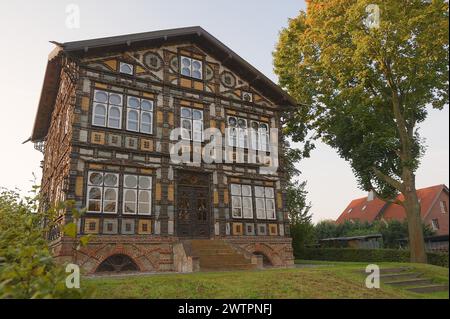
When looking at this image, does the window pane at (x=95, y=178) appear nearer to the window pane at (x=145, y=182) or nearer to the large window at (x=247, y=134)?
the window pane at (x=145, y=182)

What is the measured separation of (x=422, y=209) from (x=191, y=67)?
31.9 meters

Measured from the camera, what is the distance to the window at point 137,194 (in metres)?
15.1

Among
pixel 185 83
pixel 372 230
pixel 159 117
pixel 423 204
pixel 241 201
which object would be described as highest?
pixel 185 83

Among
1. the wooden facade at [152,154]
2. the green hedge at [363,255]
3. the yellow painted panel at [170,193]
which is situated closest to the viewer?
the wooden facade at [152,154]

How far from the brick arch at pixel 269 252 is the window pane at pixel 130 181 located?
248 inches

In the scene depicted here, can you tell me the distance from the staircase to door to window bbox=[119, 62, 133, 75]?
8.00 metres

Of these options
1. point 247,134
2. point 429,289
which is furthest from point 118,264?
point 429,289

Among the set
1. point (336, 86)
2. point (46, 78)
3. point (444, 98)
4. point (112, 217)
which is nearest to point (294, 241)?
point (336, 86)

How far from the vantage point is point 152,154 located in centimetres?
1612

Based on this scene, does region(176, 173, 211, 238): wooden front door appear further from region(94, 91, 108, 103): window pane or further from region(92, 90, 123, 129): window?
region(94, 91, 108, 103): window pane

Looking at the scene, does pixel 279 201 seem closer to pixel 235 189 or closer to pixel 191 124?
pixel 235 189

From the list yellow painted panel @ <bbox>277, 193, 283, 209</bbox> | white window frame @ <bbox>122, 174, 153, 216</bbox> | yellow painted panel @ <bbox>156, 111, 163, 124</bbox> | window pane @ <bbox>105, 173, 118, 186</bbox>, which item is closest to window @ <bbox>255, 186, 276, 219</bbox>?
yellow painted panel @ <bbox>277, 193, 283, 209</bbox>

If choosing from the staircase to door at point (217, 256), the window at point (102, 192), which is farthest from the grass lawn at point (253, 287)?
the window at point (102, 192)

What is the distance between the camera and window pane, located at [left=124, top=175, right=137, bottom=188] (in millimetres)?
15298
